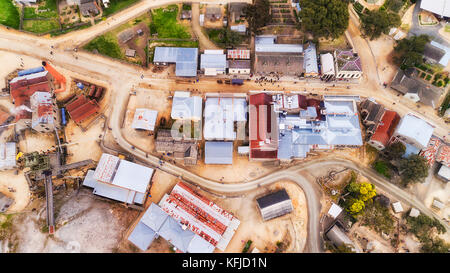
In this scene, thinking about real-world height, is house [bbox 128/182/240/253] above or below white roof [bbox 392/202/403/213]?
below

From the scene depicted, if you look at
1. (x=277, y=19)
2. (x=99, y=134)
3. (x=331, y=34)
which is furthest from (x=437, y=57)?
(x=99, y=134)

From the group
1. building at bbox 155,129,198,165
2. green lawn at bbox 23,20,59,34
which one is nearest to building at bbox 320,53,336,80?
building at bbox 155,129,198,165

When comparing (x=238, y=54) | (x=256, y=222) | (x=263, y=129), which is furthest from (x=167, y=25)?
(x=256, y=222)

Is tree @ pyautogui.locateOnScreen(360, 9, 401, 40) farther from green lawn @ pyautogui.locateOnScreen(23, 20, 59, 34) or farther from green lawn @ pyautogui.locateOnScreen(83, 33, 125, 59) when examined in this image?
green lawn @ pyautogui.locateOnScreen(23, 20, 59, 34)

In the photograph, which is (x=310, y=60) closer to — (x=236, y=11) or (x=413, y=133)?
(x=236, y=11)

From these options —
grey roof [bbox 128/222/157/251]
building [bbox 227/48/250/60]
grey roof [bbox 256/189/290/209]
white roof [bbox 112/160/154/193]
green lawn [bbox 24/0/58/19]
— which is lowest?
grey roof [bbox 128/222/157/251]

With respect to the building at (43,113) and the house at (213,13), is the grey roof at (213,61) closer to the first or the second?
the house at (213,13)
